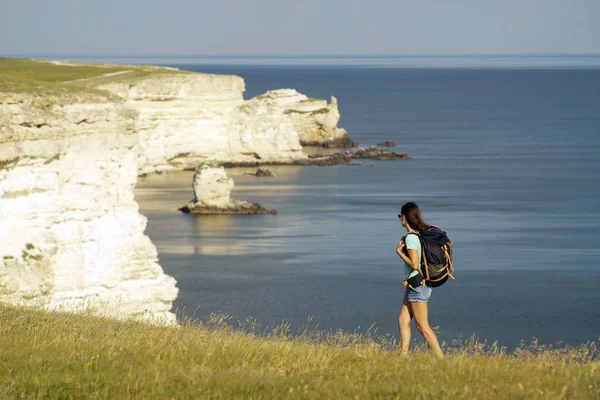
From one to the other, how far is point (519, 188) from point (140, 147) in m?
28.4

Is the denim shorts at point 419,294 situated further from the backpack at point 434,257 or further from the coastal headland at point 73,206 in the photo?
the coastal headland at point 73,206

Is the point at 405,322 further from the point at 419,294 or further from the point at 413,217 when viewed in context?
the point at 413,217

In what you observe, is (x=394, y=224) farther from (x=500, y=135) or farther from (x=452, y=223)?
(x=500, y=135)

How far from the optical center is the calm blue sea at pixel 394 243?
115 ft

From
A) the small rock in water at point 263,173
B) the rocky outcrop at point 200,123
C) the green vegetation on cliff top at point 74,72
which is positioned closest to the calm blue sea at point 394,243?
the small rock in water at point 263,173

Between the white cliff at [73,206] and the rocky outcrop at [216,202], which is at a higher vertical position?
the white cliff at [73,206]

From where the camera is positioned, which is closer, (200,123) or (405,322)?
(405,322)

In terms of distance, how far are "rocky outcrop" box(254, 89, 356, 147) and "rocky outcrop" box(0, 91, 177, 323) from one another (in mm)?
65852

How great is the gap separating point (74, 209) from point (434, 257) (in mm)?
16311

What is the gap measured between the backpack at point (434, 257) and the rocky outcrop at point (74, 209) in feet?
41.4

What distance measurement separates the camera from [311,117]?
9738 cm

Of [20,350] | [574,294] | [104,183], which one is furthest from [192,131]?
[20,350]

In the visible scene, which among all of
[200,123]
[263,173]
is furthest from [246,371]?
[263,173]

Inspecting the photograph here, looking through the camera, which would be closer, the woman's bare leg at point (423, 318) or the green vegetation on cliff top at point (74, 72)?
the woman's bare leg at point (423, 318)
